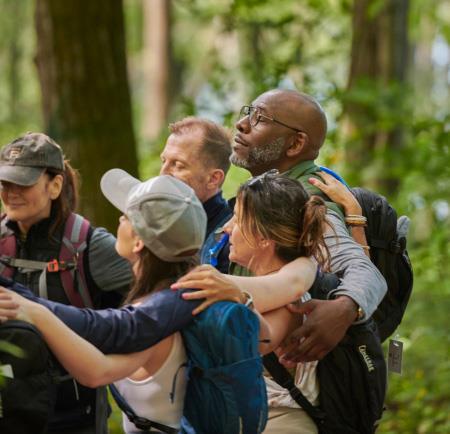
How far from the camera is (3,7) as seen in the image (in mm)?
20781

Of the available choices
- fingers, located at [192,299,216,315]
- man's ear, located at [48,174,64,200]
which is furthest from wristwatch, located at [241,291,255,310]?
man's ear, located at [48,174,64,200]

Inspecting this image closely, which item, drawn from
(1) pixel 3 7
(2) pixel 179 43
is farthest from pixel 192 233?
(2) pixel 179 43

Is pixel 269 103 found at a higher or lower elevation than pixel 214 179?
higher

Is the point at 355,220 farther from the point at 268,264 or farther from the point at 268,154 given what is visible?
the point at 268,264

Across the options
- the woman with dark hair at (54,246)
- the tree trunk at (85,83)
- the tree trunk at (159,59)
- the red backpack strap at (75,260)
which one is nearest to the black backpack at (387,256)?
the woman with dark hair at (54,246)

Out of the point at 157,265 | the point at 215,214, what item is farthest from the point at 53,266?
the point at 157,265

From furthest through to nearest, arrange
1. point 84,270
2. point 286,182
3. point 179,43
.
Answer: point 179,43, point 84,270, point 286,182

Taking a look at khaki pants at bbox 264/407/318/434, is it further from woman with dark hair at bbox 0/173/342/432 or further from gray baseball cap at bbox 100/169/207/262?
gray baseball cap at bbox 100/169/207/262

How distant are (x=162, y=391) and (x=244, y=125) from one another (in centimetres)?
188

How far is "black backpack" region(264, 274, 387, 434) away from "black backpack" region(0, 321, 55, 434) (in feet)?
3.57

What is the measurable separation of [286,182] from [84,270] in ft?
3.92

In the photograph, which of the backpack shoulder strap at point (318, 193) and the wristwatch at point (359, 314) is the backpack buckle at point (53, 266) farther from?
the wristwatch at point (359, 314)

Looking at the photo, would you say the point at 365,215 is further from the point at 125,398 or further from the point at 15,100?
the point at 15,100

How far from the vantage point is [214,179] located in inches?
202
